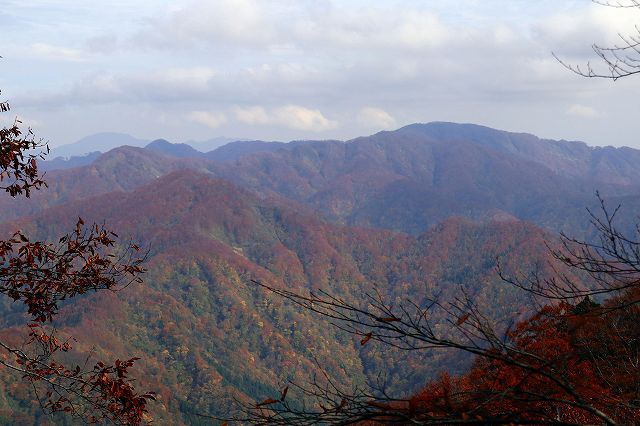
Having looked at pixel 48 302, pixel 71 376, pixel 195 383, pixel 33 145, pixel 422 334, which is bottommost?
pixel 195 383

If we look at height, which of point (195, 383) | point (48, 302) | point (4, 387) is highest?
point (48, 302)

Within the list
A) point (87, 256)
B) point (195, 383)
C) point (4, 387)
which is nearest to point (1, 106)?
point (87, 256)

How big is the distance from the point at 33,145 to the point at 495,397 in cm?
834

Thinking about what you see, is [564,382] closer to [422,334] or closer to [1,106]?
[422,334]

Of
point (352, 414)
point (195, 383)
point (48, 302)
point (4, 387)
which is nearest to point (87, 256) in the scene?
point (48, 302)

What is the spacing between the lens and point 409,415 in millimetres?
4441

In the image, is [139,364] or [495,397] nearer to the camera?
[495,397]

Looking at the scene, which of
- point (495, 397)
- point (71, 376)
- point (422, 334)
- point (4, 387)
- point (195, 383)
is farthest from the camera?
point (195, 383)

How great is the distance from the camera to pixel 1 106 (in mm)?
9625

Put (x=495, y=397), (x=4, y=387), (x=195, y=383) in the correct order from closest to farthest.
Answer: (x=495, y=397) < (x=4, y=387) < (x=195, y=383)

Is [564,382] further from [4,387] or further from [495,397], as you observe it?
[4,387]

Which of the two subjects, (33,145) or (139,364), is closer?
(33,145)

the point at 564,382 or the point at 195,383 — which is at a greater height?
the point at 564,382

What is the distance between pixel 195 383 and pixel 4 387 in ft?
194
